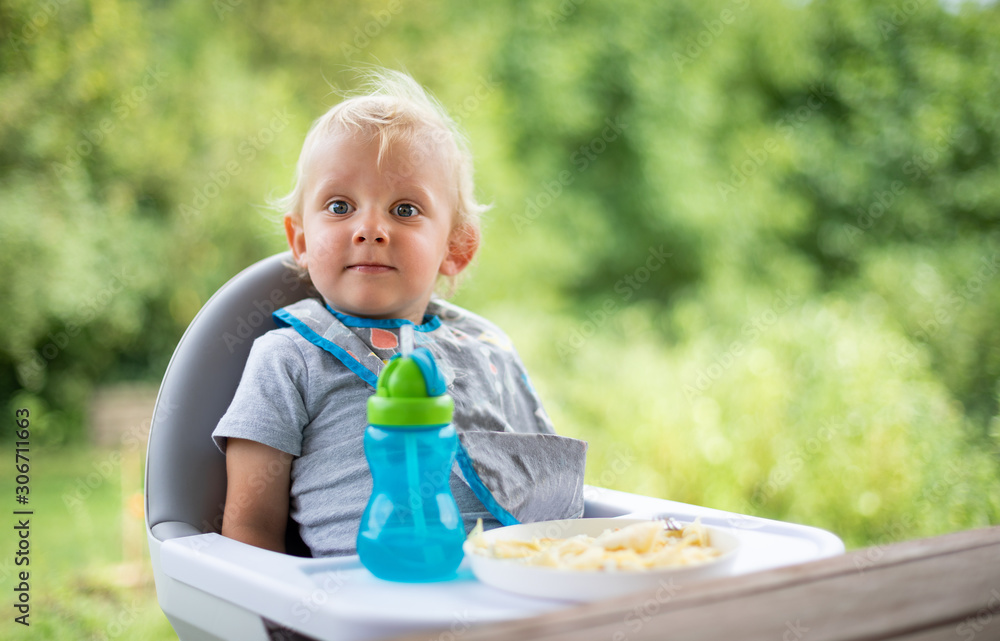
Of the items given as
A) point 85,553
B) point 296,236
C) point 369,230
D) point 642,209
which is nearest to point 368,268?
point 369,230

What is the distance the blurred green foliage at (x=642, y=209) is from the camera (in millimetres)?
3205

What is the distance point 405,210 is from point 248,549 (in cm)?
51

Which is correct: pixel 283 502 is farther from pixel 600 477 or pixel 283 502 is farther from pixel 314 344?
pixel 600 477

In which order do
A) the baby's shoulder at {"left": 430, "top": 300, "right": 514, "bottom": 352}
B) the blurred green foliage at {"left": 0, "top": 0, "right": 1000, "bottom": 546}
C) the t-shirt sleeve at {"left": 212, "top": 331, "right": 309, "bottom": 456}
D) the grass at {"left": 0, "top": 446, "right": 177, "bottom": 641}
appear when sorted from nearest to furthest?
the t-shirt sleeve at {"left": 212, "top": 331, "right": 309, "bottom": 456}
the baby's shoulder at {"left": 430, "top": 300, "right": 514, "bottom": 352}
the grass at {"left": 0, "top": 446, "right": 177, "bottom": 641}
the blurred green foliage at {"left": 0, "top": 0, "right": 1000, "bottom": 546}

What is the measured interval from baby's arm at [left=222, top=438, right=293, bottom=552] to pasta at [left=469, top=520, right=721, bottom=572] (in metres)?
0.36

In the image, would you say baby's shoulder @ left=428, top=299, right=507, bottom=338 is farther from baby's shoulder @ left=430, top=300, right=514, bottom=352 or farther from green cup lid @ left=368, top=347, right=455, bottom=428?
green cup lid @ left=368, top=347, right=455, bottom=428

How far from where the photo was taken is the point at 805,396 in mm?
3254

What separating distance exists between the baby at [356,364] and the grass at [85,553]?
2.07 m

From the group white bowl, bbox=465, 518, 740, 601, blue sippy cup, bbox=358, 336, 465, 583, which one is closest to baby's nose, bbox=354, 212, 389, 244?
blue sippy cup, bbox=358, 336, 465, 583

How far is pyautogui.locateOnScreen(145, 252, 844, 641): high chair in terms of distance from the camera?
77cm

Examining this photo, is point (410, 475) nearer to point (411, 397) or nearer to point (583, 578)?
point (411, 397)

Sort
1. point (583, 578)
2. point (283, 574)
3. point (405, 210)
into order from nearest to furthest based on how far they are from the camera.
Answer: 1. point (583, 578)
2. point (283, 574)
3. point (405, 210)

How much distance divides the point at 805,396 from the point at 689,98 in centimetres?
256

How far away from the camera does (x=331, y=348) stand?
1.20 meters
